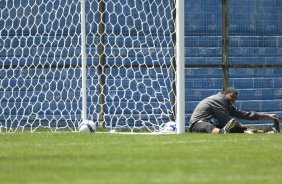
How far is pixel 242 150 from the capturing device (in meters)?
11.5

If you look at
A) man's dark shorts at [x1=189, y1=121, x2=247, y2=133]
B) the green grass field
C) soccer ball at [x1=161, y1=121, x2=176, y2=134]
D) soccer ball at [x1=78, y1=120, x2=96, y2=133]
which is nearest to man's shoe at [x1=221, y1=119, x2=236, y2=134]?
man's dark shorts at [x1=189, y1=121, x2=247, y2=133]

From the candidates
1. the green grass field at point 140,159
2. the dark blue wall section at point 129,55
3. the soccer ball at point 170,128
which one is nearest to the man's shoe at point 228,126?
the soccer ball at point 170,128

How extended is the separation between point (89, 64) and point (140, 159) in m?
9.58

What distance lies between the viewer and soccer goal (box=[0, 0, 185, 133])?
18.4 m

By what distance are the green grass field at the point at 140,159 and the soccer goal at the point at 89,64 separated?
3836mm

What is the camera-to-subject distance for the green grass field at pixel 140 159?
823 centimetres

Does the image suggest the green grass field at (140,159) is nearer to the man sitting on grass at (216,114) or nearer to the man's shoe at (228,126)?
the man's shoe at (228,126)

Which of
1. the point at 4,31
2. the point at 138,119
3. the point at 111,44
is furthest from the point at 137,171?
the point at 4,31

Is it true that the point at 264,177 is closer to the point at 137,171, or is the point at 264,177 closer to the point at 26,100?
the point at 137,171

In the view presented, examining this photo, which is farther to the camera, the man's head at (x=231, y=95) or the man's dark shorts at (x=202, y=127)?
the man's head at (x=231, y=95)

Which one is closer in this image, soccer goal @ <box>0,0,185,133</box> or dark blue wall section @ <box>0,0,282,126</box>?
soccer goal @ <box>0,0,185,133</box>

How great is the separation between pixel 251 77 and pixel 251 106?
0.57 m

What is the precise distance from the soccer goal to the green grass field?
151 inches

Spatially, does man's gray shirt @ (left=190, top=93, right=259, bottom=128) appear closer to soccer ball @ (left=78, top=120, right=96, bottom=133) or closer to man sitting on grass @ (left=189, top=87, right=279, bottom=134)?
man sitting on grass @ (left=189, top=87, right=279, bottom=134)
